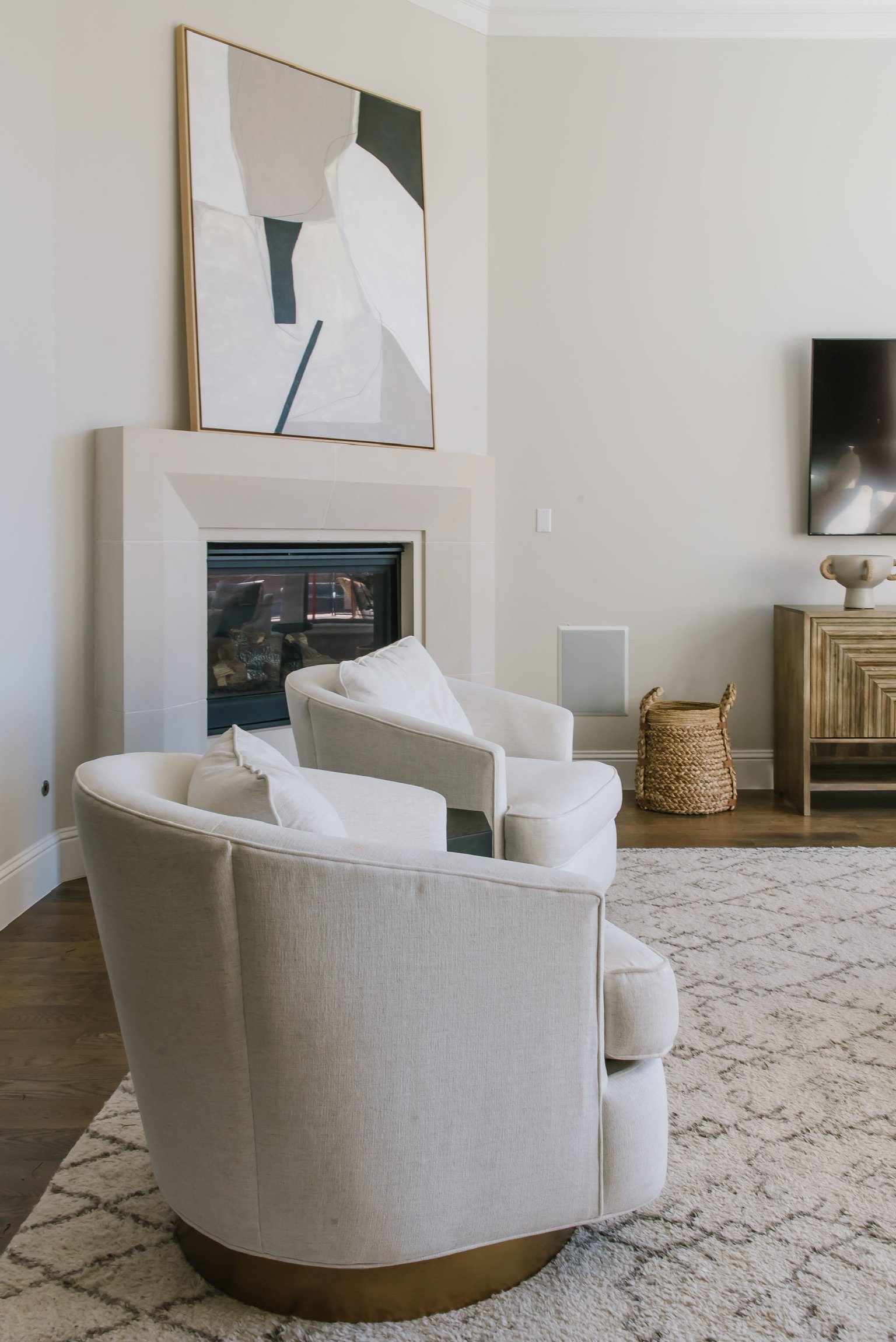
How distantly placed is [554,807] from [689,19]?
144 inches

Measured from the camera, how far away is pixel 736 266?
4621 millimetres

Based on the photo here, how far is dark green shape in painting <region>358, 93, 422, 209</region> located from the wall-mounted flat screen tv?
1805mm

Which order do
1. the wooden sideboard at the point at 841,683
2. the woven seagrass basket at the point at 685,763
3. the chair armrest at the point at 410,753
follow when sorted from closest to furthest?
1. the chair armrest at the point at 410,753
2. the wooden sideboard at the point at 841,683
3. the woven seagrass basket at the point at 685,763

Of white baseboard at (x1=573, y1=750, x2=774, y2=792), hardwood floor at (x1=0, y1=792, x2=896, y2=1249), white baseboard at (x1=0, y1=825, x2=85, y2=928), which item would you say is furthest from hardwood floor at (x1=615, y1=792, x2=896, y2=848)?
white baseboard at (x1=0, y1=825, x2=85, y2=928)

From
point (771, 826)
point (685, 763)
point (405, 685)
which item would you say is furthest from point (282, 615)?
point (771, 826)

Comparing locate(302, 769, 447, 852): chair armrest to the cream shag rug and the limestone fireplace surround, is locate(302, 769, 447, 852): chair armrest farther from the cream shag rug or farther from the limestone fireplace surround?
the limestone fireplace surround

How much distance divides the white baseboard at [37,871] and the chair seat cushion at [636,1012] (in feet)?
6.91

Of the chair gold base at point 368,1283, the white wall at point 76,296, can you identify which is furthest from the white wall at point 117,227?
the chair gold base at point 368,1283

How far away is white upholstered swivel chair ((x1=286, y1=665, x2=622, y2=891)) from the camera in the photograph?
100 inches

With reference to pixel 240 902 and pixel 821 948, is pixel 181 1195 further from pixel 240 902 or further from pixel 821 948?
pixel 821 948

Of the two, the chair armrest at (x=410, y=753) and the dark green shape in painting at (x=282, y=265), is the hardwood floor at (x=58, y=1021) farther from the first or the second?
the dark green shape in painting at (x=282, y=265)

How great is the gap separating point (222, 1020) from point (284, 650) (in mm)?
2999

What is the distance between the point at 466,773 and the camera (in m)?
2.54

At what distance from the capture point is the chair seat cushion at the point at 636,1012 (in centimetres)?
145
